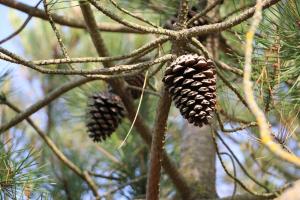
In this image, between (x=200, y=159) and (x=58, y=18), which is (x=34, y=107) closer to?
(x=58, y=18)

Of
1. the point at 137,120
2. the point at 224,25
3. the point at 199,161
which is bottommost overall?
the point at 199,161

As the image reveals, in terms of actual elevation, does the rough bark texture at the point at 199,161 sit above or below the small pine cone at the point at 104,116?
below

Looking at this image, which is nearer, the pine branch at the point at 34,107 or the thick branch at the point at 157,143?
the thick branch at the point at 157,143

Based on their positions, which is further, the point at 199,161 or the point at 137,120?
the point at 199,161

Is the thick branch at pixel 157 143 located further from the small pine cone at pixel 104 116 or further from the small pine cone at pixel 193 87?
the small pine cone at pixel 104 116

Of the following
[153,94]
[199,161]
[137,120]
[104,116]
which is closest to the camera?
[153,94]

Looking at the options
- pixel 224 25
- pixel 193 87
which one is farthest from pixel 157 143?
pixel 224 25

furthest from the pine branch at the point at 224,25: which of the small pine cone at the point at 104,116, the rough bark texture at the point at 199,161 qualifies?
the rough bark texture at the point at 199,161
